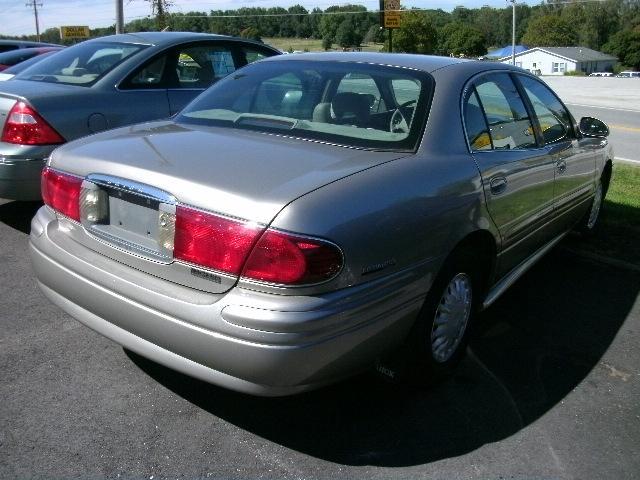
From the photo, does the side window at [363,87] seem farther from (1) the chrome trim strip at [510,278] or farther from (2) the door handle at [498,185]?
(1) the chrome trim strip at [510,278]

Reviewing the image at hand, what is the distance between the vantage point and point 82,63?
234 inches

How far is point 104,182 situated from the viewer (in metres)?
2.77

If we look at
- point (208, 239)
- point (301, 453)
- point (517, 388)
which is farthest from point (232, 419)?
point (517, 388)

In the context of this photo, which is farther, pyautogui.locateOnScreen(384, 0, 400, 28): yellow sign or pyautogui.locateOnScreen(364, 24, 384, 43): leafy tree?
pyautogui.locateOnScreen(364, 24, 384, 43): leafy tree

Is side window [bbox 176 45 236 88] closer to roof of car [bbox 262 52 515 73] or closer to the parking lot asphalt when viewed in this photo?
roof of car [bbox 262 52 515 73]

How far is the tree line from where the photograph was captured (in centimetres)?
5375

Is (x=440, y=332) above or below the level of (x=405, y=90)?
below

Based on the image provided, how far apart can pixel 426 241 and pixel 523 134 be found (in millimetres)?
1517

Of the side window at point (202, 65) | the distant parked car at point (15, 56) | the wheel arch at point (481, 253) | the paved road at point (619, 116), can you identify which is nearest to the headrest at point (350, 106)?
the wheel arch at point (481, 253)

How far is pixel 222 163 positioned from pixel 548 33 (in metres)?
147

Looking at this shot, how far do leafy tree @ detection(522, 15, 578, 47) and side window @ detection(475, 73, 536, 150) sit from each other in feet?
468

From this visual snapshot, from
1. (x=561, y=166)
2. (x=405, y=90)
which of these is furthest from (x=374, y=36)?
(x=405, y=90)

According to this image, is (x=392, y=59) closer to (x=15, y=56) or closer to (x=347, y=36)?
(x=15, y=56)

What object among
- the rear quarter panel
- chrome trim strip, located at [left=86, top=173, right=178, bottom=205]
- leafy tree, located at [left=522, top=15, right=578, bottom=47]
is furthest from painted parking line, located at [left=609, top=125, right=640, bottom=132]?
leafy tree, located at [left=522, top=15, right=578, bottom=47]
